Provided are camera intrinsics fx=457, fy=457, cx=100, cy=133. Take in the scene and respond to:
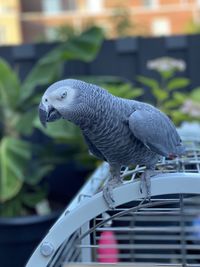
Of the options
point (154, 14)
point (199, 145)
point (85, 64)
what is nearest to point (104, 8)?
point (154, 14)

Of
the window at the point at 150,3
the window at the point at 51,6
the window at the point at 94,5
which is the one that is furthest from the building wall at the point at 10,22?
the window at the point at 150,3

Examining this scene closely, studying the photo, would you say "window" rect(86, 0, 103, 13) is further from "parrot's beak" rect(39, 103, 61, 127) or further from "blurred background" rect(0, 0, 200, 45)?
"parrot's beak" rect(39, 103, 61, 127)

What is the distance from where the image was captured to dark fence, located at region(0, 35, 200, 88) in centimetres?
189

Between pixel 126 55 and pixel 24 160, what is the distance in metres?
0.70

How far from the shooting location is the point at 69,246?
0.93 meters

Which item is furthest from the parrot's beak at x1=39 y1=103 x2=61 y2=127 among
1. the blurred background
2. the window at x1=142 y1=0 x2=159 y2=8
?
the window at x1=142 y1=0 x2=159 y2=8

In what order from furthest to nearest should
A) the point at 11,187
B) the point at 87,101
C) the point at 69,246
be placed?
the point at 11,187 < the point at 69,246 < the point at 87,101

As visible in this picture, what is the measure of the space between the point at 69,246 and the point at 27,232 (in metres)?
0.57

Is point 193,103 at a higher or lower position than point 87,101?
lower

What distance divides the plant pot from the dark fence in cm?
69

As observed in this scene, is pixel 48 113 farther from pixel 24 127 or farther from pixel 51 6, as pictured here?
pixel 51 6

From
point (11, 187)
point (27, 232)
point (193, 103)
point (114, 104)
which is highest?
point (114, 104)

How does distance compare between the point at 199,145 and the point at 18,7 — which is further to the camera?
the point at 18,7

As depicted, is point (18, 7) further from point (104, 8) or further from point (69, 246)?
point (69, 246)
